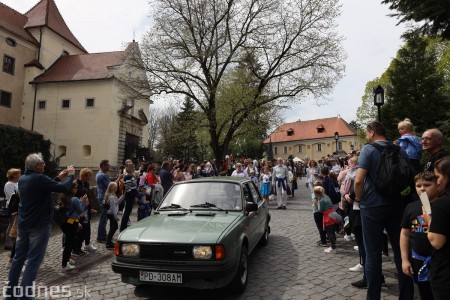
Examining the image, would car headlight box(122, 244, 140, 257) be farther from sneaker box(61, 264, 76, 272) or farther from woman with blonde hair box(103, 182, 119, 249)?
woman with blonde hair box(103, 182, 119, 249)

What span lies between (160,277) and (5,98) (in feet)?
123

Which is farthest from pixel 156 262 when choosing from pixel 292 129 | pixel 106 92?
pixel 292 129

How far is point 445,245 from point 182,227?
Answer: 3242 mm

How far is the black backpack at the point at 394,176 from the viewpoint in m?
3.68

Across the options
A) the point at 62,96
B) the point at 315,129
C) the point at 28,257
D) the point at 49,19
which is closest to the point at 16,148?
the point at 28,257

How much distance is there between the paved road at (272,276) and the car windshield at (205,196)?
1327 millimetres

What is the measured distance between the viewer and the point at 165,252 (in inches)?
166

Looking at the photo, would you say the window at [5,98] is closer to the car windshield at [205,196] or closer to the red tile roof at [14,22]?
the red tile roof at [14,22]

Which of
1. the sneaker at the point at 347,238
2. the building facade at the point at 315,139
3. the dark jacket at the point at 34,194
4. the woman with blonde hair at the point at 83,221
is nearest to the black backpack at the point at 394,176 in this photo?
the dark jacket at the point at 34,194

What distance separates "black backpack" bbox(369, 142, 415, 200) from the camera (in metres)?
3.68

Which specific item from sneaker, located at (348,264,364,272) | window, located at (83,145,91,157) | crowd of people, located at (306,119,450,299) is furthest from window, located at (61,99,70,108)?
sneaker, located at (348,264,364,272)

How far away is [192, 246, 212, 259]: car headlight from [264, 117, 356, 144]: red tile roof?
210ft

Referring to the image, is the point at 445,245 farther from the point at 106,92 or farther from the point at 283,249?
the point at 106,92

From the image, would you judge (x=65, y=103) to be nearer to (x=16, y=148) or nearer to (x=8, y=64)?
(x=8, y=64)
